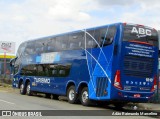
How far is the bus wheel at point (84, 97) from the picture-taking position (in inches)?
752

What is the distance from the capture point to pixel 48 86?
23812 millimetres

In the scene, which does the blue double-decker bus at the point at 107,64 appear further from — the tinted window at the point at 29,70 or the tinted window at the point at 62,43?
the tinted window at the point at 29,70

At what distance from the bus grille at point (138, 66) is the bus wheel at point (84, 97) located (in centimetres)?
279

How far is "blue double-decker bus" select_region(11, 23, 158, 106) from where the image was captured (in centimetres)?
1714

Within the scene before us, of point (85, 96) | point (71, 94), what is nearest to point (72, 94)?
point (71, 94)

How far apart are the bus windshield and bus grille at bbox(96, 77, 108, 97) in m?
2.18

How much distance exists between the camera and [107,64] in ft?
57.6

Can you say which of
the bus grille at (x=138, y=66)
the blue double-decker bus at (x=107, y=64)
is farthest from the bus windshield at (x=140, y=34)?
the bus grille at (x=138, y=66)

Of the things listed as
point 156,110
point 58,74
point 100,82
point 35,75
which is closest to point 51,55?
point 58,74

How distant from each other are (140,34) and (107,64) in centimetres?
204

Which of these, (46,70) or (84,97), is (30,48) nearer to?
(46,70)

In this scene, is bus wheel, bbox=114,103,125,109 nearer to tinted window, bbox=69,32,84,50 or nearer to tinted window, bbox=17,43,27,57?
tinted window, bbox=69,32,84,50

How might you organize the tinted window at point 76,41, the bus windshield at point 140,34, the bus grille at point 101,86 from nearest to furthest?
the bus windshield at point 140,34
the bus grille at point 101,86
the tinted window at point 76,41

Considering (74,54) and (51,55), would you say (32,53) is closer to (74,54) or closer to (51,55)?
(51,55)
